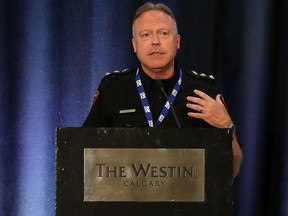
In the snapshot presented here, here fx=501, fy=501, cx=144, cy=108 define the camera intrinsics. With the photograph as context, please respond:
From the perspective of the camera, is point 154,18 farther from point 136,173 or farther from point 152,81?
point 136,173

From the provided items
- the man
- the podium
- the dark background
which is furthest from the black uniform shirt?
the dark background

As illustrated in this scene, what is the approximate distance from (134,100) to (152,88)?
0.24ft

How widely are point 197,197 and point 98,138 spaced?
0.26m

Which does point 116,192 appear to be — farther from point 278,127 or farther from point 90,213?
point 278,127

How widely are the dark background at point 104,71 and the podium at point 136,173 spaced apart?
3.79 ft

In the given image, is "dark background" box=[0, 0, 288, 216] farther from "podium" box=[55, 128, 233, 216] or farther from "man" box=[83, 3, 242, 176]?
"podium" box=[55, 128, 233, 216]

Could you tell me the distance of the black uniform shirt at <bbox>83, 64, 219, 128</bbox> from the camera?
5.18 ft

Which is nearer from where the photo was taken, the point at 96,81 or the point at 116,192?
the point at 116,192

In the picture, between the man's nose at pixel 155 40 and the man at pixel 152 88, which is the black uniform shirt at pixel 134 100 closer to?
the man at pixel 152 88

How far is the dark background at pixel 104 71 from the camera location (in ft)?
7.25

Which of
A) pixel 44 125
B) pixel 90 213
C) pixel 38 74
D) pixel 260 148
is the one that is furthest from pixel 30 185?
pixel 90 213

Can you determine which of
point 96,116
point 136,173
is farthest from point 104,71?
point 136,173

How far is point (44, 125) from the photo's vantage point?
2238 mm

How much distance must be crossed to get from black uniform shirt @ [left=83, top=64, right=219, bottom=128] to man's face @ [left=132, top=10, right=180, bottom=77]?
3.5 inches
